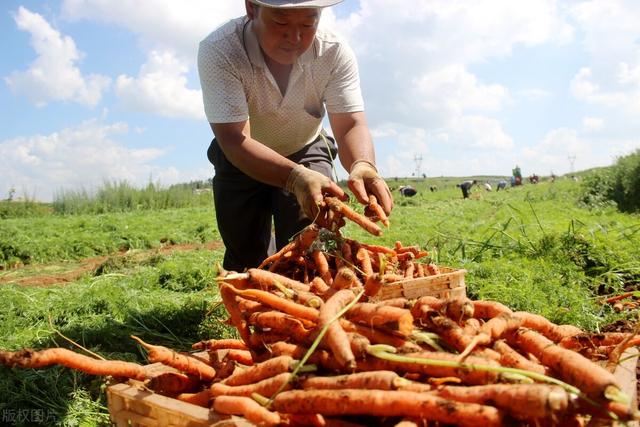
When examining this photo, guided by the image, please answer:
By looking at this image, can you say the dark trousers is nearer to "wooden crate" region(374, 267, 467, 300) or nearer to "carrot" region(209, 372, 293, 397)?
"wooden crate" region(374, 267, 467, 300)

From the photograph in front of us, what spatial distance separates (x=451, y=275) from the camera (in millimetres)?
2781

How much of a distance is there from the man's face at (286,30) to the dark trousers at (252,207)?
4.10ft

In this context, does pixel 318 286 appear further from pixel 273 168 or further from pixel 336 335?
pixel 273 168

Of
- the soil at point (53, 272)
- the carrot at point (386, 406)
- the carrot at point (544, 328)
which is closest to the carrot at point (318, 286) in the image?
the carrot at point (386, 406)

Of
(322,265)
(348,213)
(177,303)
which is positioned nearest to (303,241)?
(322,265)

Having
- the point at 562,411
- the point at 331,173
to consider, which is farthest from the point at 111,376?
the point at 331,173

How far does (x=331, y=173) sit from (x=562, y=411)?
346cm

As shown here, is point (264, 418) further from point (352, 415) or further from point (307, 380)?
point (352, 415)

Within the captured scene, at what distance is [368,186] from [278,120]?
126cm

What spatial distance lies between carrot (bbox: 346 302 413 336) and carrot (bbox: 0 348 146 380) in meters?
1.12

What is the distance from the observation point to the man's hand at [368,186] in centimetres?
330

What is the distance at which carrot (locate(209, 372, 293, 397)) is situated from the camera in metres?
2.00

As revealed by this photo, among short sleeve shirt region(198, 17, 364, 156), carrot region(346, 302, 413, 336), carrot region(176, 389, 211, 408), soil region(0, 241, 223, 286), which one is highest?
short sleeve shirt region(198, 17, 364, 156)

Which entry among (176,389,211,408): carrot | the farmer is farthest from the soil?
(176,389,211,408): carrot
